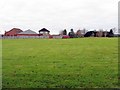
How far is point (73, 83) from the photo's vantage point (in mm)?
12125

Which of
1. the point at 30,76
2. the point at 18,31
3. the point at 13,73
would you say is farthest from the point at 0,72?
the point at 18,31

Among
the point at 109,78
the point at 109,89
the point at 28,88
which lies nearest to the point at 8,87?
the point at 28,88

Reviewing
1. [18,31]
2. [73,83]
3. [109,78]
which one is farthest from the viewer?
[18,31]

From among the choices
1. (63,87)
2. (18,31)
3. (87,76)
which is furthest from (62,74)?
(18,31)

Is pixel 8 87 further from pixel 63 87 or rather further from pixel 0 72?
pixel 0 72

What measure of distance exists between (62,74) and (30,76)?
56.2 inches

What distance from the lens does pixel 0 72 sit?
15.2 meters

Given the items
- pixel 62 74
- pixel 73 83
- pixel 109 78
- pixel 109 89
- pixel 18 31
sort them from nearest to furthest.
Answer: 1. pixel 109 89
2. pixel 73 83
3. pixel 109 78
4. pixel 62 74
5. pixel 18 31

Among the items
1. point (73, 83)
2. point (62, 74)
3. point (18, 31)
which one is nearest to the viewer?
point (73, 83)

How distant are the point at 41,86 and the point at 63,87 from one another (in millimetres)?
782

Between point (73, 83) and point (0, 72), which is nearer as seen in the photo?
point (73, 83)

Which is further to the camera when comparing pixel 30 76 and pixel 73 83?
pixel 30 76

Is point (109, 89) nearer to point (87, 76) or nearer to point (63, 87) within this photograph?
point (63, 87)

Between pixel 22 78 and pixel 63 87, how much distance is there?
256 centimetres
